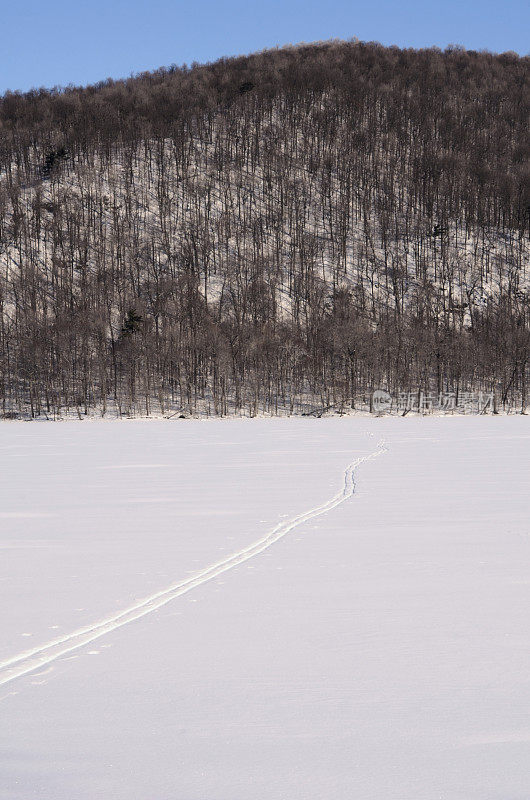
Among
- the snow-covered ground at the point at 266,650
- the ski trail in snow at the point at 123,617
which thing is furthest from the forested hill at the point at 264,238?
the ski trail in snow at the point at 123,617

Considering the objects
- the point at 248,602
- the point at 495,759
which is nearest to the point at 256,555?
the point at 248,602

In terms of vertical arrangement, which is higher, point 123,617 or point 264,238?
point 264,238

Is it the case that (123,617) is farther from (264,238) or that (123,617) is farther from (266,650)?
(264,238)

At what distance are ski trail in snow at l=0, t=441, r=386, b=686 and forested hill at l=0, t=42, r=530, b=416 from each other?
56.1 metres

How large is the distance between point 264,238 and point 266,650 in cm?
9462

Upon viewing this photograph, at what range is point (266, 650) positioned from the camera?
5660 mm

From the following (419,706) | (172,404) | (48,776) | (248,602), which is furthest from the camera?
(172,404)

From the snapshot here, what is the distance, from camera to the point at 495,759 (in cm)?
390

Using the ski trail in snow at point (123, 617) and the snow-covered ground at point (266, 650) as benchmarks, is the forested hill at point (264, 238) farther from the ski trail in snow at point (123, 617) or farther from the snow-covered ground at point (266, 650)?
the ski trail in snow at point (123, 617)

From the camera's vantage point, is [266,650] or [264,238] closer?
[266,650]

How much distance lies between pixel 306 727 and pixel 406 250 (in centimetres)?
10007

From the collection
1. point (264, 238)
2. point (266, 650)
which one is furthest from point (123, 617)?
point (264, 238)

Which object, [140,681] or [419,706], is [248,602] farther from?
[419,706]

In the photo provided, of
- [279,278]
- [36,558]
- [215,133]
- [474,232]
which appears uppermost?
[215,133]
